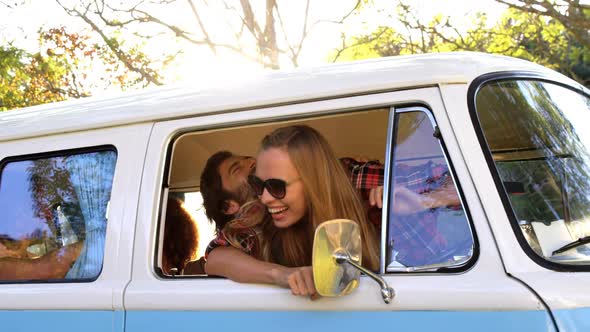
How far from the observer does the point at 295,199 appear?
2949 mm

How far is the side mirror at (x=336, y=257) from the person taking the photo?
83.7 inches

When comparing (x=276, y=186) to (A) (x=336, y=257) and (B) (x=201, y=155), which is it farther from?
(B) (x=201, y=155)

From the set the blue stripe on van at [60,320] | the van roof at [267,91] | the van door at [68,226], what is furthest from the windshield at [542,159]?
the blue stripe on van at [60,320]

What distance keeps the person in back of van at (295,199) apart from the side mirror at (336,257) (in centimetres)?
58

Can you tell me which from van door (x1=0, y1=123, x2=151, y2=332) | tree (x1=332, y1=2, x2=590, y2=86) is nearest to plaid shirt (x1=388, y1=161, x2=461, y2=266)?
van door (x1=0, y1=123, x2=151, y2=332)

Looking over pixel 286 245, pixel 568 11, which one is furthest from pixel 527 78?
pixel 568 11

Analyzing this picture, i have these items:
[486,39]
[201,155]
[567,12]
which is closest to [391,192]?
[201,155]

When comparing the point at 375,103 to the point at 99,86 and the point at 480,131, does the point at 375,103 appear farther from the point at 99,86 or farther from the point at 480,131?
the point at 99,86

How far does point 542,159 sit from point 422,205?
494 mm

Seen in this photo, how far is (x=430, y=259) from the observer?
2.36m

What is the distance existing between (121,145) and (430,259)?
1.37 meters

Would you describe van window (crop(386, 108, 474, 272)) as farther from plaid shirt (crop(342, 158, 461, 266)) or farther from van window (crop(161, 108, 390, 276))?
van window (crop(161, 108, 390, 276))

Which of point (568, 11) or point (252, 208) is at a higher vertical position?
point (568, 11)

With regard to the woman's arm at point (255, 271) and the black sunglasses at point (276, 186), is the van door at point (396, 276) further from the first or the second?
the black sunglasses at point (276, 186)
